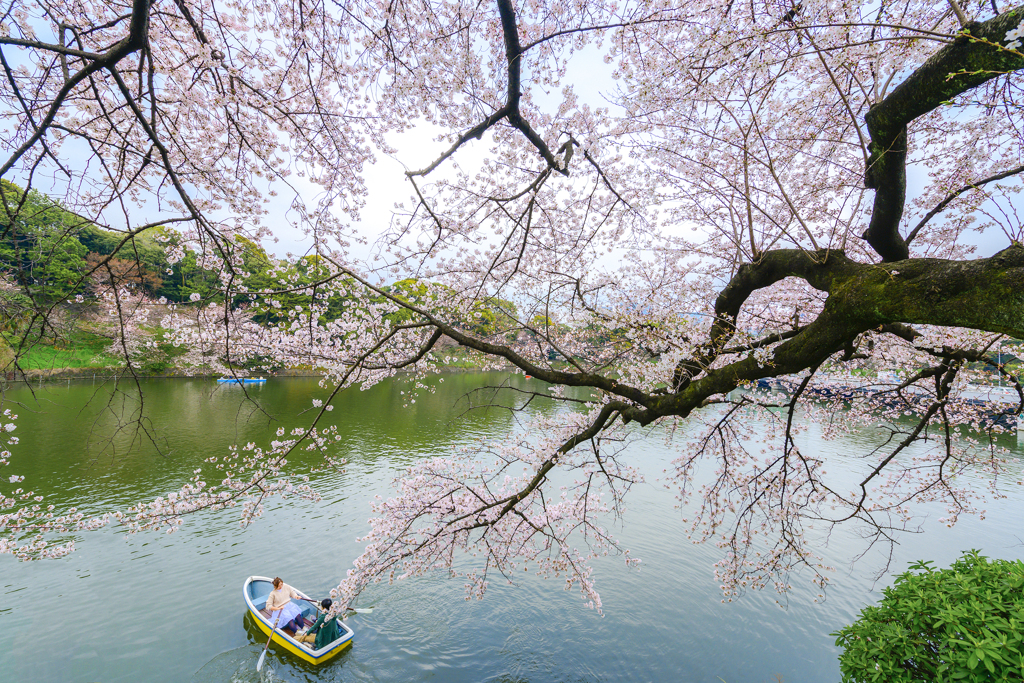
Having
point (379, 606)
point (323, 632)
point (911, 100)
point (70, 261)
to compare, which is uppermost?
point (911, 100)

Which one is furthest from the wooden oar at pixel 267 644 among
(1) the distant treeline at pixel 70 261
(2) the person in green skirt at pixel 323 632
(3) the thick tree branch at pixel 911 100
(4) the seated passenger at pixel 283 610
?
(3) the thick tree branch at pixel 911 100

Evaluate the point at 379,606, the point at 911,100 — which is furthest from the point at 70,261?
the point at 379,606

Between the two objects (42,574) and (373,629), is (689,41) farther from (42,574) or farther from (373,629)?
(42,574)

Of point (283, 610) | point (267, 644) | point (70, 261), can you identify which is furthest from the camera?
point (283, 610)

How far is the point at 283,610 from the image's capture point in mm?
5922

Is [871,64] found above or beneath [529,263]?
above

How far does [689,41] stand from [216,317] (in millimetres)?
4373

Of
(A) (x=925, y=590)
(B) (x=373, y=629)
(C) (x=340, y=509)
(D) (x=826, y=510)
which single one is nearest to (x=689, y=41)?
(A) (x=925, y=590)

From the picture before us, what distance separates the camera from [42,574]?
6859 millimetres

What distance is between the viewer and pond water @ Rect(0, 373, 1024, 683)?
18.3ft

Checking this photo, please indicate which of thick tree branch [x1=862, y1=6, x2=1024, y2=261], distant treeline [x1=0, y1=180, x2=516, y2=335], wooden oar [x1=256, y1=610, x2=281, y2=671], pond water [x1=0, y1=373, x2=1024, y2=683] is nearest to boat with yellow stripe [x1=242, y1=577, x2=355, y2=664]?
wooden oar [x1=256, y1=610, x2=281, y2=671]

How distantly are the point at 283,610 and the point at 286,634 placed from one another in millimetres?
335

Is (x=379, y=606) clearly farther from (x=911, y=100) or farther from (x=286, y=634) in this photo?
(x=911, y=100)

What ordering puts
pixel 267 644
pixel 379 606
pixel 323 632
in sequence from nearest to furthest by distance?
pixel 267 644
pixel 323 632
pixel 379 606
